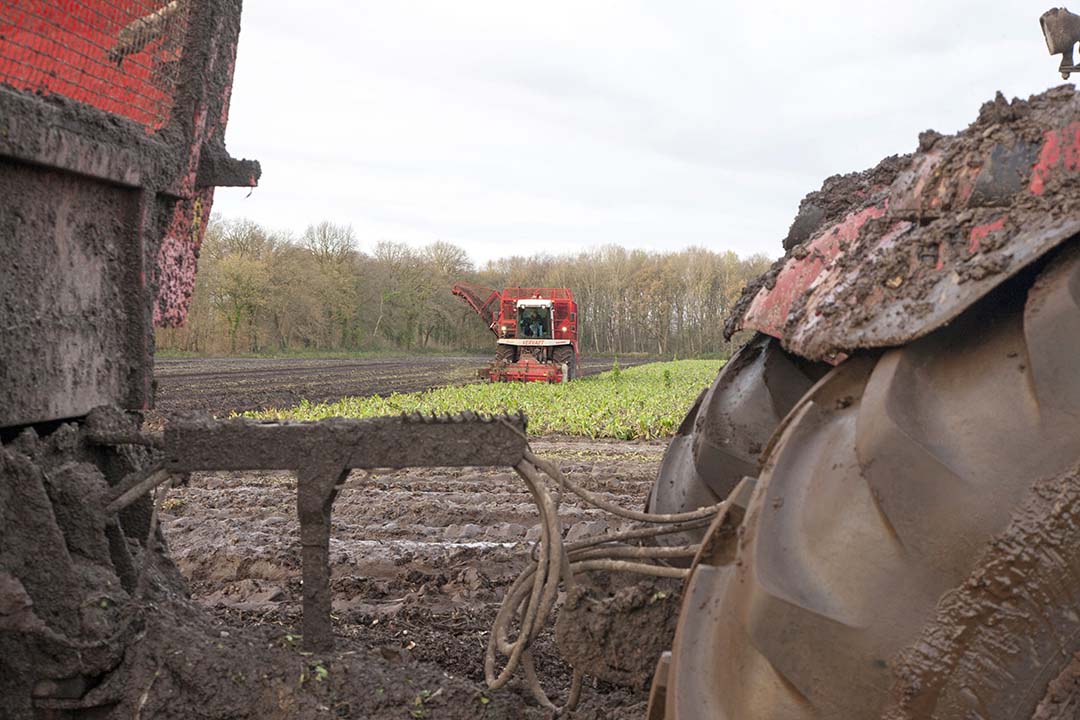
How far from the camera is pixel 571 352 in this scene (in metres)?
23.2

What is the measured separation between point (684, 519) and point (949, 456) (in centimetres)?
84

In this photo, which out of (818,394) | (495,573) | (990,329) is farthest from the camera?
(495,573)

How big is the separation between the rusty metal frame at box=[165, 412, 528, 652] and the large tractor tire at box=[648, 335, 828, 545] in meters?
0.50

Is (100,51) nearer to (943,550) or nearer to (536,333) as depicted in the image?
(943,550)

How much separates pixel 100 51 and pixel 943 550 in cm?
214

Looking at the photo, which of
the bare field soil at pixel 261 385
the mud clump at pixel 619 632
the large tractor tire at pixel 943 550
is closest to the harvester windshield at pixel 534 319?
the bare field soil at pixel 261 385

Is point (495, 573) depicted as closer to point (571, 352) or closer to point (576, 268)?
point (571, 352)

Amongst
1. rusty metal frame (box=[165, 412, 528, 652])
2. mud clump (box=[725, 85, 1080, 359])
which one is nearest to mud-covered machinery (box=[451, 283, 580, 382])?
rusty metal frame (box=[165, 412, 528, 652])

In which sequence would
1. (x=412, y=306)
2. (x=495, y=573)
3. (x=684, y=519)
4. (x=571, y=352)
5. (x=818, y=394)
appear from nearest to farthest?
(x=818, y=394)
(x=684, y=519)
(x=495, y=573)
(x=571, y=352)
(x=412, y=306)

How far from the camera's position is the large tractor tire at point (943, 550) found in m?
1.09

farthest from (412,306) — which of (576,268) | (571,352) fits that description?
(571,352)

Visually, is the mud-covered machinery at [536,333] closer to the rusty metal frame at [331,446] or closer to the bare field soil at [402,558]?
the bare field soil at [402,558]

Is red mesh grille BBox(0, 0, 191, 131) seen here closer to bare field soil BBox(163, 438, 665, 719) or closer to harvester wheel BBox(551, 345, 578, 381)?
bare field soil BBox(163, 438, 665, 719)

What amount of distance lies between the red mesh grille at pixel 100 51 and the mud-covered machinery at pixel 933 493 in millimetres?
1732
